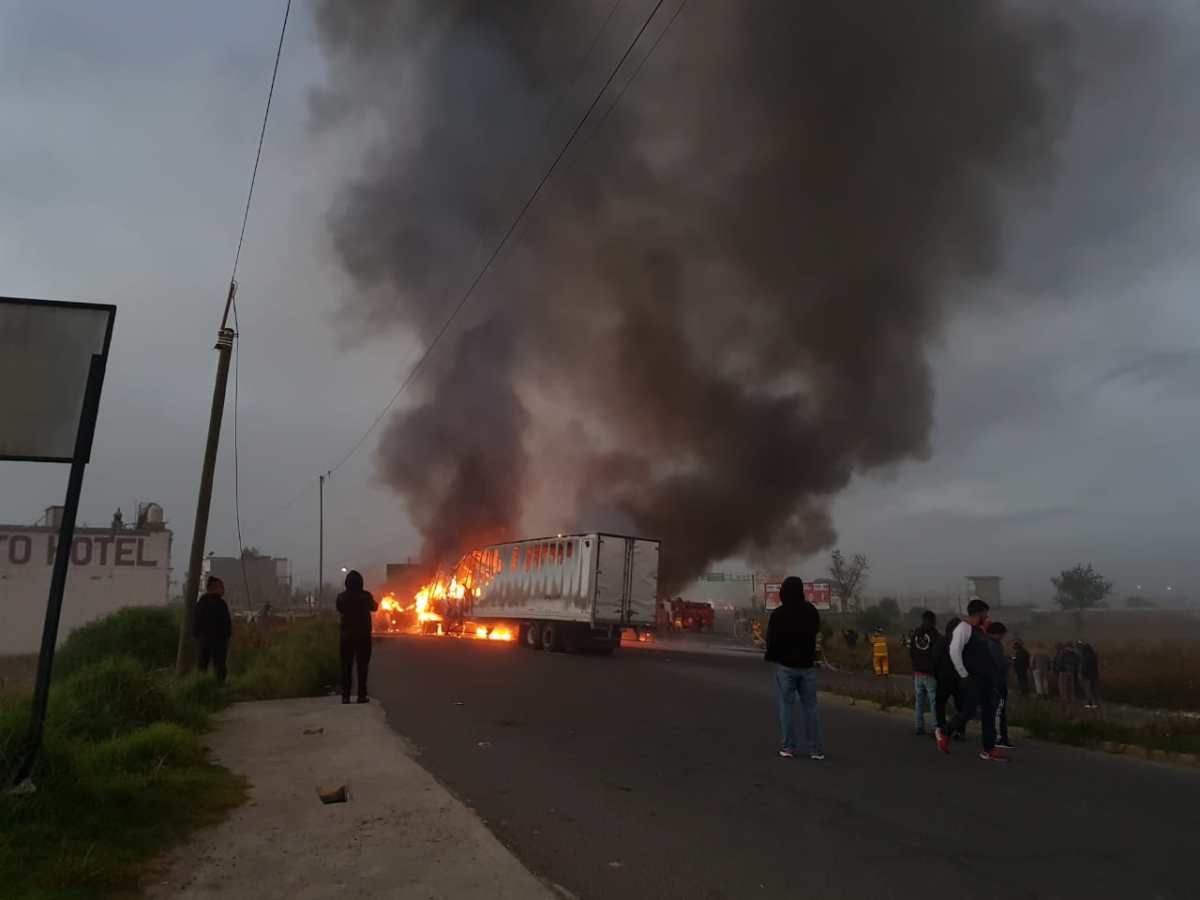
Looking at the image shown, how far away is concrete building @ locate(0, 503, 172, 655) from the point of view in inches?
1254

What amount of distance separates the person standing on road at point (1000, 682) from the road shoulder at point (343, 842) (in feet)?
16.0

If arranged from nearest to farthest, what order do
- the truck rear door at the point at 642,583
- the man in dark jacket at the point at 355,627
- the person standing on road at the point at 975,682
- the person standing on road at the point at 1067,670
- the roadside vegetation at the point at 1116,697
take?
the person standing on road at the point at 975,682 < the roadside vegetation at the point at 1116,697 < the man in dark jacket at the point at 355,627 < the person standing on road at the point at 1067,670 < the truck rear door at the point at 642,583

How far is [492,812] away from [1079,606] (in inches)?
2982

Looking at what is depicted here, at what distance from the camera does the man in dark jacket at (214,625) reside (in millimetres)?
9680

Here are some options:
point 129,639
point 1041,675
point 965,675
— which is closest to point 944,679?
point 965,675

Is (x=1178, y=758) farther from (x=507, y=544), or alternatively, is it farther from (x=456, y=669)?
(x=507, y=544)

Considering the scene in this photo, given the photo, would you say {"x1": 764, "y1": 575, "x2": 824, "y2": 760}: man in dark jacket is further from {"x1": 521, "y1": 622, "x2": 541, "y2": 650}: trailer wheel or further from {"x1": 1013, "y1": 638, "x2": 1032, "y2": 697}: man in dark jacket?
{"x1": 521, "y1": 622, "x2": 541, "y2": 650}: trailer wheel

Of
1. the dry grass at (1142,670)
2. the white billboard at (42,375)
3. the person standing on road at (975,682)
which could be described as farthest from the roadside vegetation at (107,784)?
the dry grass at (1142,670)

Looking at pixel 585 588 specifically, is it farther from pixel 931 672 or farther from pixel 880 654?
pixel 931 672

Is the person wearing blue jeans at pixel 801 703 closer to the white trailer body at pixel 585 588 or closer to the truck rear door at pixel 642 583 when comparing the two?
the white trailer body at pixel 585 588

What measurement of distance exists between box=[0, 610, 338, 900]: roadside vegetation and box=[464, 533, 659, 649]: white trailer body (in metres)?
11.6

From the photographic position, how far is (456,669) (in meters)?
13.5

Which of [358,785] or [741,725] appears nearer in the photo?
[358,785]

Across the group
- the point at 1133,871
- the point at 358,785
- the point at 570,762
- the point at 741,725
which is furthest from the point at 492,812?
the point at 741,725
